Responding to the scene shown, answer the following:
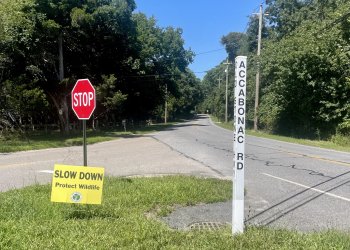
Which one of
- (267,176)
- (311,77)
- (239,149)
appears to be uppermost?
(311,77)

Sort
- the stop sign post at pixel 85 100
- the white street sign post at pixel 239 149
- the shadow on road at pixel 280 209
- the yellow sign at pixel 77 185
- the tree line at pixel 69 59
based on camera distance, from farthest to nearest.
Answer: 1. the tree line at pixel 69 59
2. the stop sign post at pixel 85 100
3. the shadow on road at pixel 280 209
4. the yellow sign at pixel 77 185
5. the white street sign post at pixel 239 149

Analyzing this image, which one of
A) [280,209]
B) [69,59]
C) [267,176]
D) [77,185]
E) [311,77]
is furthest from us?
[69,59]

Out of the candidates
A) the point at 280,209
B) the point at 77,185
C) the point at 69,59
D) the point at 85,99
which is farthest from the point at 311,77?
the point at 77,185

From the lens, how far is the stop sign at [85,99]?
8.26 m

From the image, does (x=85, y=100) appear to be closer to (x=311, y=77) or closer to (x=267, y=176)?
(x=267, y=176)

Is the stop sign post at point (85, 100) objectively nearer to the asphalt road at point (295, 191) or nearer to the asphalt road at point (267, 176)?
the asphalt road at point (267, 176)

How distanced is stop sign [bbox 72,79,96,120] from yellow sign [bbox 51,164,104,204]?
1.59m

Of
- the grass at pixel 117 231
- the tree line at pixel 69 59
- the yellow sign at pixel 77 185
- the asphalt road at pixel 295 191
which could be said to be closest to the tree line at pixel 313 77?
the tree line at pixel 69 59

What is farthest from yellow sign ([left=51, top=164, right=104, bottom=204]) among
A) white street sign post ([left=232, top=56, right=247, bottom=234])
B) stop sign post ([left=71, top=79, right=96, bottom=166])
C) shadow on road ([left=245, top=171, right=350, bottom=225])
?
shadow on road ([left=245, top=171, right=350, bottom=225])

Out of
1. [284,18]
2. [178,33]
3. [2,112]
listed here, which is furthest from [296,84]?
[178,33]

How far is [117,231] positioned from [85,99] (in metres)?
3.21

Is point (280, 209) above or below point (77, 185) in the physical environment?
below

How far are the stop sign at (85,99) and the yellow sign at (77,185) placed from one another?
159 cm

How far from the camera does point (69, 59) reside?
133ft
